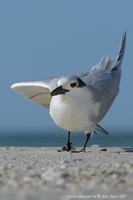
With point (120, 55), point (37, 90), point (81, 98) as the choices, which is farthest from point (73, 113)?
point (120, 55)

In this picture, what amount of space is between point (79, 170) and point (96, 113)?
4.52m

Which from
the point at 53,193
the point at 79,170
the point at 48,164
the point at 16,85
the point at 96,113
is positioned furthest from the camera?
the point at 16,85

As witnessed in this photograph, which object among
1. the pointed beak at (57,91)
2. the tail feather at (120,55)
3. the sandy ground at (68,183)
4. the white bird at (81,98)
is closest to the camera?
the sandy ground at (68,183)

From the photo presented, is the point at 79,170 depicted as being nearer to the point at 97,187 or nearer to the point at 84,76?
the point at 97,187

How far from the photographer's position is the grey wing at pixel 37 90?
38.3ft

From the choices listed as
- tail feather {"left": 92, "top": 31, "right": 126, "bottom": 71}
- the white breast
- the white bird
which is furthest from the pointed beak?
tail feather {"left": 92, "top": 31, "right": 126, "bottom": 71}

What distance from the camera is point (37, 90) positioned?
12.2m

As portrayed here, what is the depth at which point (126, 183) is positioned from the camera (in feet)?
19.2

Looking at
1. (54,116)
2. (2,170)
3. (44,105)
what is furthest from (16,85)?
(2,170)

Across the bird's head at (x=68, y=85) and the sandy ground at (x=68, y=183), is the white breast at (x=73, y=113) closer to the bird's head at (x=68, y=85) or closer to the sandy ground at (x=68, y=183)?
the bird's head at (x=68, y=85)

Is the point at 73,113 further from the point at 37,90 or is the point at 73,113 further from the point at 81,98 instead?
the point at 37,90

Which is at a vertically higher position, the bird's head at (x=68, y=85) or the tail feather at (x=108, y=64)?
the tail feather at (x=108, y=64)

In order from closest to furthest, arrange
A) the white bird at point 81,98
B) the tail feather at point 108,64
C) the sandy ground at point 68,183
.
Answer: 1. the sandy ground at point 68,183
2. the white bird at point 81,98
3. the tail feather at point 108,64

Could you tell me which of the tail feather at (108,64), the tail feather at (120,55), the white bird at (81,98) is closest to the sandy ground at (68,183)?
the white bird at (81,98)
